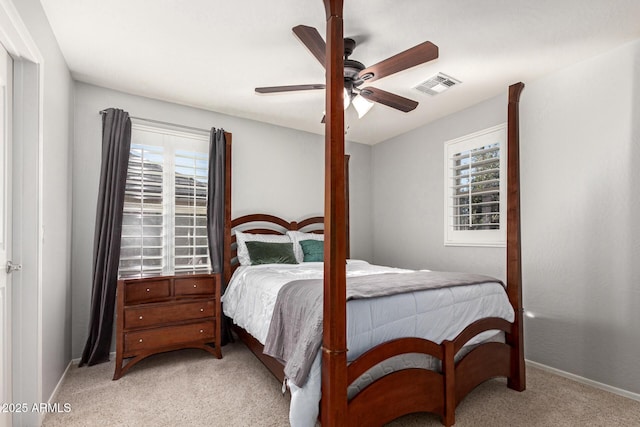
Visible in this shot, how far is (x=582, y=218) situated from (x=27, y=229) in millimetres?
3919

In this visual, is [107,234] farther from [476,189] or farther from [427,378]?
[476,189]

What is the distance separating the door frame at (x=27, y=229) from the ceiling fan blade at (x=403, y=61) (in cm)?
201

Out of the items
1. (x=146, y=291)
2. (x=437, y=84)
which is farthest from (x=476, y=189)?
(x=146, y=291)

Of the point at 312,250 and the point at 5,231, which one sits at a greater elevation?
the point at 5,231

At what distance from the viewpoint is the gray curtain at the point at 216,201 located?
11.6 ft

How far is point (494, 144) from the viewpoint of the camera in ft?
11.2

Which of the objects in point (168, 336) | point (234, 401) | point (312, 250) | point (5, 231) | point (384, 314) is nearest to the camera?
point (5, 231)

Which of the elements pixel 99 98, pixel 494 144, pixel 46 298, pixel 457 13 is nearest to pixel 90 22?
pixel 99 98

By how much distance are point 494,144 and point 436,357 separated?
2.39m

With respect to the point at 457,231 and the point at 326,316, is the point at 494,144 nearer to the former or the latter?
the point at 457,231

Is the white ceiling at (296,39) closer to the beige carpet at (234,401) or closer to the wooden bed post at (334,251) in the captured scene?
the wooden bed post at (334,251)

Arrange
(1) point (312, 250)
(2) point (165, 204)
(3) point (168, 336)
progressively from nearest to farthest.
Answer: (3) point (168, 336) < (2) point (165, 204) < (1) point (312, 250)

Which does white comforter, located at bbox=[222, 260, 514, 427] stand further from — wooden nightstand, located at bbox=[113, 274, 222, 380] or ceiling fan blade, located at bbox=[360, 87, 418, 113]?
ceiling fan blade, located at bbox=[360, 87, 418, 113]

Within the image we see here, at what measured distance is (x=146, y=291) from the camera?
2908mm
